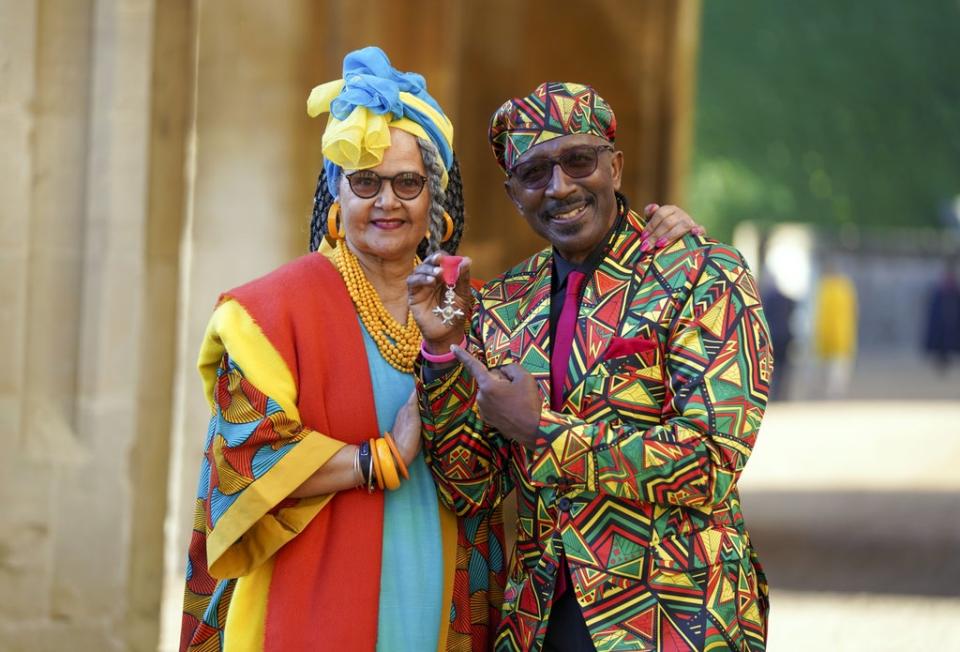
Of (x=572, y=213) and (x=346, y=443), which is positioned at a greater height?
(x=572, y=213)

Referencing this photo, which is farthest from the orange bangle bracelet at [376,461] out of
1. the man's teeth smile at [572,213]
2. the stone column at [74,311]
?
the stone column at [74,311]

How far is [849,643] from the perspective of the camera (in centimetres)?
750

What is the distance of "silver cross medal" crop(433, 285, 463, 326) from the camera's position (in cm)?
345

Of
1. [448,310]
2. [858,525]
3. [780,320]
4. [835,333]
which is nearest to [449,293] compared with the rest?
[448,310]

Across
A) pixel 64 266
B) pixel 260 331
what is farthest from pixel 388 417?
pixel 64 266

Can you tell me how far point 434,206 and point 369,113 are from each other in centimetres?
32

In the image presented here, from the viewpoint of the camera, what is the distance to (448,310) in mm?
3455

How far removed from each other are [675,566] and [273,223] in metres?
4.59

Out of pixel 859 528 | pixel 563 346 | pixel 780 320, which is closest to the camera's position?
pixel 563 346

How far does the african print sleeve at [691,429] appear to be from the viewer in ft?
10.5

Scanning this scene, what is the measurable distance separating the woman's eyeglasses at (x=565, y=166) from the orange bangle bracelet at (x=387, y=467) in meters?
0.74

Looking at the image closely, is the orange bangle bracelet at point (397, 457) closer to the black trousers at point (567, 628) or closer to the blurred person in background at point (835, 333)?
the black trousers at point (567, 628)

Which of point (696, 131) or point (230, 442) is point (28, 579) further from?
point (696, 131)

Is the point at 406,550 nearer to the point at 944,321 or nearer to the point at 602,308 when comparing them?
the point at 602,308
